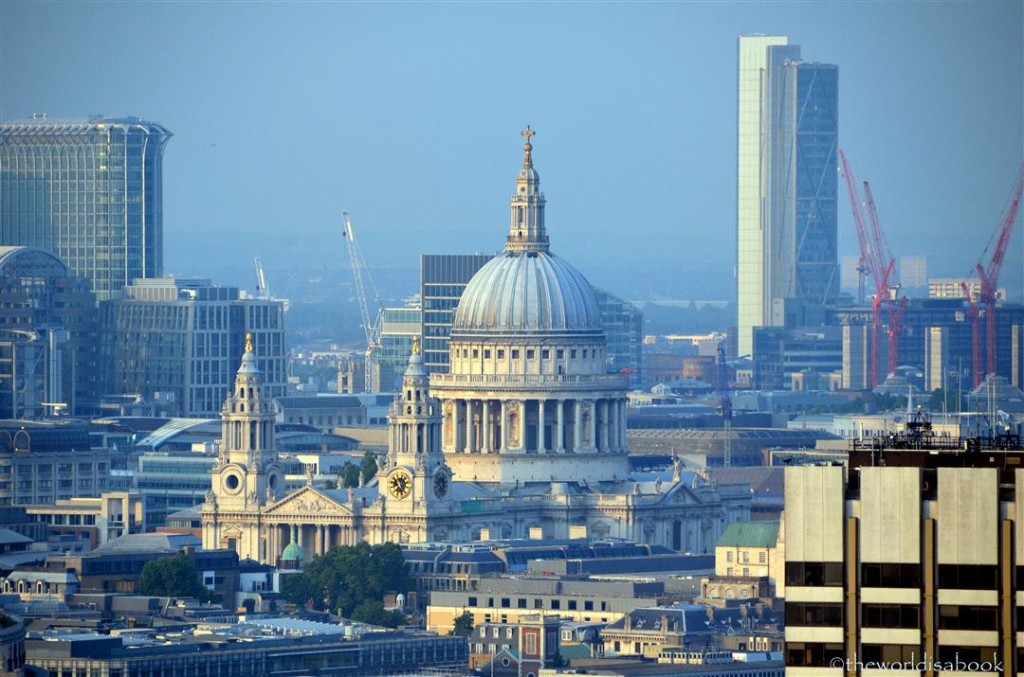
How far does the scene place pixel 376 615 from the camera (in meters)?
158

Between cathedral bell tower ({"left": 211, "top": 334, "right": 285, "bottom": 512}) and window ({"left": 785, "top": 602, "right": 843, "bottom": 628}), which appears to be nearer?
window ({"left": 785, "top": 602, "right": 843, "bottom": 628})

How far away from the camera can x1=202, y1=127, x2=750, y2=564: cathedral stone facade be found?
179 meters

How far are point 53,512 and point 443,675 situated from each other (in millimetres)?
60727

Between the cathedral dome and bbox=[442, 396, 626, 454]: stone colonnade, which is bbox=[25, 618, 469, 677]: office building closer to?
bbox=[442, 396, 626, 454]: stone colonnade

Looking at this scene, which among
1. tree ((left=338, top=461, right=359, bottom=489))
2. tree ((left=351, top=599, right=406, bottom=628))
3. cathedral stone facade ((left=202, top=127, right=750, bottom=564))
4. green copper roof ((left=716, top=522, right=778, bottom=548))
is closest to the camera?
tree ((left=351, top=599, right=406, bottom=628))

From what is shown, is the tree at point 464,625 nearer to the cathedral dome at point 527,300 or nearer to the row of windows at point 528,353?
the row of windows at point 528,353

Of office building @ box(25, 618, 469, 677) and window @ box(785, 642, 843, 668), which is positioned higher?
window @ box(785, 642, 843, 668)

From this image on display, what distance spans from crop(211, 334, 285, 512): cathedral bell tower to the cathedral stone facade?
5cm

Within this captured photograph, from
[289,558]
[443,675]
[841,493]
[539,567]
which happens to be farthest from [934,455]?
[289,558]

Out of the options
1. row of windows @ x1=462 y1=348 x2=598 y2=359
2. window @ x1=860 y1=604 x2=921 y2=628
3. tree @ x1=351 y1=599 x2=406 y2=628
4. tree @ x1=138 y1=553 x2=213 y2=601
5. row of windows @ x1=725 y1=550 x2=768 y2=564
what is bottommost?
tree @ x1=351 y1=599 x2=406 y2=628

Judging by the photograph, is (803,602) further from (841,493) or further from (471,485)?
(471,485)

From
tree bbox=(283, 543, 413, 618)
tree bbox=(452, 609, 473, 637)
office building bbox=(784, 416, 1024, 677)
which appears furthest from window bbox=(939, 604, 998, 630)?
tree bbox=(283, 543, 413, 618)

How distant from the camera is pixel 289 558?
176250 mm

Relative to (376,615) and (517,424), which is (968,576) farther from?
(517,424)
